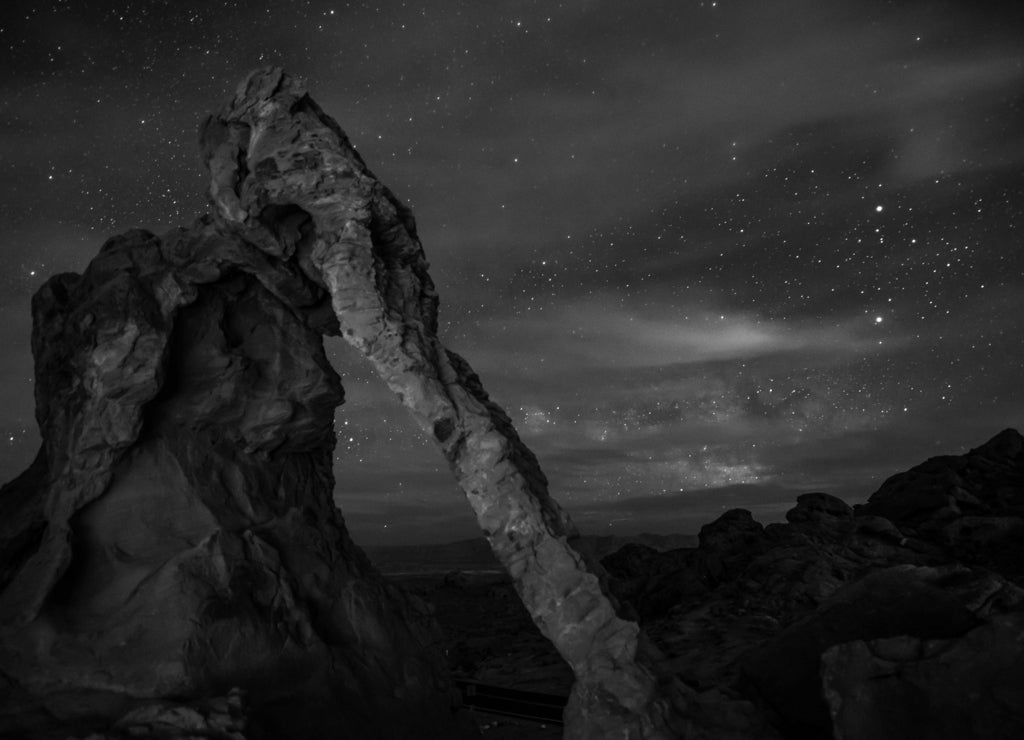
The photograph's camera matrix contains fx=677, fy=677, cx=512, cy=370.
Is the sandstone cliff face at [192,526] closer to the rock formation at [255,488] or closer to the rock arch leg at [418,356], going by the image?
the rock formation at [255,488]

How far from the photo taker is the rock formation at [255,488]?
7.03 m

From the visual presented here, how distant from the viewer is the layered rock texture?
18.8 ft

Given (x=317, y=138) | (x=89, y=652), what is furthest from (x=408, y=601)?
(x=317, y=138)

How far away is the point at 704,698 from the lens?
703cm

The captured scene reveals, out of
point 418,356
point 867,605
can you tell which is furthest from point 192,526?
point 867,605

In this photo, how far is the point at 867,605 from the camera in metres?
8.08

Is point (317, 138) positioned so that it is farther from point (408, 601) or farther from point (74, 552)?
point (408, 601)

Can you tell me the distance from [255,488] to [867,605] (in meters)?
8.06

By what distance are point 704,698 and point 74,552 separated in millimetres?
7421

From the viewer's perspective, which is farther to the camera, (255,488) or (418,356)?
(255,488)

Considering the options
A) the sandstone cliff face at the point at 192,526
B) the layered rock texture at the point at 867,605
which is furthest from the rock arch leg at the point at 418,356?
the sandstone cliff face at the point at 192,526

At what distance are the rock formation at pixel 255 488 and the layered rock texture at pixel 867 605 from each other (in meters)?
1.53

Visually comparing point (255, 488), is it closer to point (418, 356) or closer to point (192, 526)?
point (192, 526)

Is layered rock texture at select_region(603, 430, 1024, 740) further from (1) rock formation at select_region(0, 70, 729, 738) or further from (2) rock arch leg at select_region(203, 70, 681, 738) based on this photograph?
(1) rock formation at select_region(0, 70, 729, 738)
